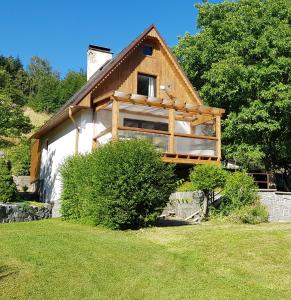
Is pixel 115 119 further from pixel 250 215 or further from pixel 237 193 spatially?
pixel 250 215

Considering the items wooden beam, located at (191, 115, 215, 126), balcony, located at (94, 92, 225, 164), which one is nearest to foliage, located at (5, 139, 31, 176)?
balcony, located at (94, 92, 225, 164)

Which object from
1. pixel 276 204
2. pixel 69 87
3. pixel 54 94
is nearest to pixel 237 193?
pixel 276 204

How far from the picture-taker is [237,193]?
17.0 metres

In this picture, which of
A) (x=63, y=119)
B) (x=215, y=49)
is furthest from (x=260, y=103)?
(x=63, y=119)

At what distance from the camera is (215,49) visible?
26.5m

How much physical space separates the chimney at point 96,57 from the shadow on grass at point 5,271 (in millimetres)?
21151

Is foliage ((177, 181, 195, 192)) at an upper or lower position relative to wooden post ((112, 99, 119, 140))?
lower

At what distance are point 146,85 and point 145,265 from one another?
1559 cm

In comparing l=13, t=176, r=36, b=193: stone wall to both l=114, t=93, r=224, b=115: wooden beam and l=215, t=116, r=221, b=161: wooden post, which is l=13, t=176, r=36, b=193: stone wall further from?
l=215, t=116, r=221, b=161: wooden post

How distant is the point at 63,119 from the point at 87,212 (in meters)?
9.80

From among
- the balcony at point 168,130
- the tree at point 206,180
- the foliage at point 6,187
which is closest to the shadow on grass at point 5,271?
the tree at point 206,180

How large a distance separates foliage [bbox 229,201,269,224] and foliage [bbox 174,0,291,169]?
293 inches

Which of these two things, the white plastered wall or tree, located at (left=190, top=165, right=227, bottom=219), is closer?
tree, located at (left=190, top=165, right=227, bottom=219)

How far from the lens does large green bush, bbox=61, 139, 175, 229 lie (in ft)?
43.1
